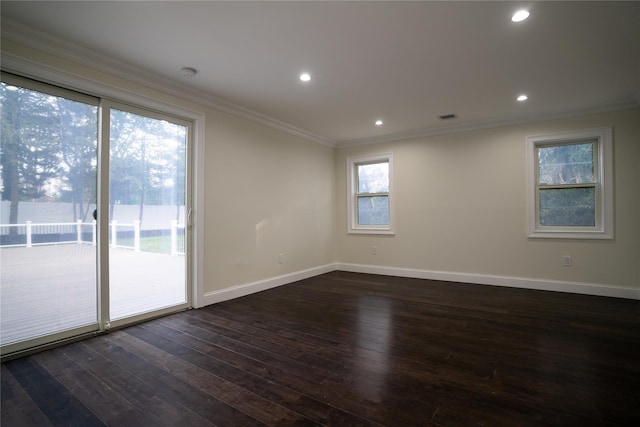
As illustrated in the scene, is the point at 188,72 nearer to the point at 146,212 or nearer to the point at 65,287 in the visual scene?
the point at 146,212

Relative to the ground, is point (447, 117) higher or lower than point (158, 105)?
higher

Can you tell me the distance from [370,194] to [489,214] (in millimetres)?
1974

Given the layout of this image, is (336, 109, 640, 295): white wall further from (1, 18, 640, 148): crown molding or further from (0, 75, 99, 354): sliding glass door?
(0, 75, 99, 354): sliding glass door

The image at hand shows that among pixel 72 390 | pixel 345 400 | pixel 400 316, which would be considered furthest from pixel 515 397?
pixel 72 390

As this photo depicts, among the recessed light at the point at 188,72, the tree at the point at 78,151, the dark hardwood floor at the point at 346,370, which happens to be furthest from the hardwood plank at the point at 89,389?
the recessed light at the point at 188,72

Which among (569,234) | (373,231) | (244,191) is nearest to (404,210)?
(373,231)

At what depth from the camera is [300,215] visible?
5113mm

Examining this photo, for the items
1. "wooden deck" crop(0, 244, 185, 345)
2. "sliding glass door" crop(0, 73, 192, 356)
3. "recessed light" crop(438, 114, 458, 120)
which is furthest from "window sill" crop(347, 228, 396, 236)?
"wooden deck" crop(0, 244, 185, 345)

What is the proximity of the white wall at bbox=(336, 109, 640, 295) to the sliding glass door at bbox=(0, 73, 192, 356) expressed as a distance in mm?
3419

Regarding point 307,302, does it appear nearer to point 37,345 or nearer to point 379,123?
point 37,345

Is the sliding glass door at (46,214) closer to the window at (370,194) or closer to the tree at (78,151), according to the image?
the tree at (78,151)

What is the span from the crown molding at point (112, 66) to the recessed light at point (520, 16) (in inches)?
117

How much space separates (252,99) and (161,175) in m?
1.38

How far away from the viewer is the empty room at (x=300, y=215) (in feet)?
6.18
